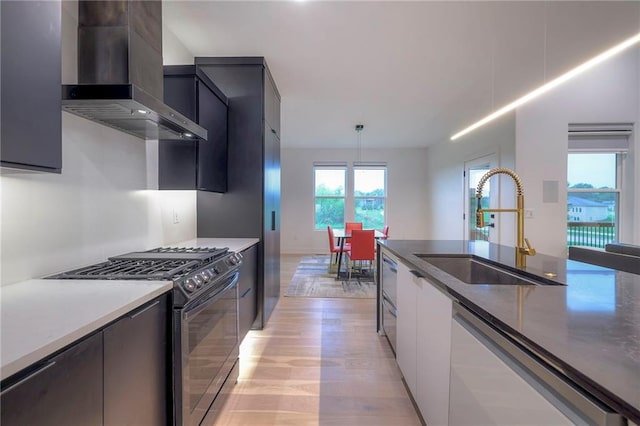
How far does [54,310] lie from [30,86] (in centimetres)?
76

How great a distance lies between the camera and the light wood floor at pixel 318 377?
1.69 meters

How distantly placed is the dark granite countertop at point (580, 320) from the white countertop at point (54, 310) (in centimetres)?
118

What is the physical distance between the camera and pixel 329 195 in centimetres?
752

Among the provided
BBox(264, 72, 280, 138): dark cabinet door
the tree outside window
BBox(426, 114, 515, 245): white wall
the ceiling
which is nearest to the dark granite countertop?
the ceiling

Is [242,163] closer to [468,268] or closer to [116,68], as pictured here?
[116,68]

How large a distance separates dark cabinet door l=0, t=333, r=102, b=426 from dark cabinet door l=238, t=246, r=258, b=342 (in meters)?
1.37

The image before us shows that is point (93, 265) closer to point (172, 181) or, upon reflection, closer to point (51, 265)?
point (51, 265)

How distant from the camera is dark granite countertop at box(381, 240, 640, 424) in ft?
1.67

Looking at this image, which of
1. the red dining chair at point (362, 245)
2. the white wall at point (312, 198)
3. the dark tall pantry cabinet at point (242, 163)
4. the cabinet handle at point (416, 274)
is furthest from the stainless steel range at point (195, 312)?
the white wall at point (312, 198)

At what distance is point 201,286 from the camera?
141cm

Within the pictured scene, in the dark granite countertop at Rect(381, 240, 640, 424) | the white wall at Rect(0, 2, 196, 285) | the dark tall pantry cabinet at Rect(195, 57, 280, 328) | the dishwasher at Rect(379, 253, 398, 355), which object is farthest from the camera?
the dark tall pantry cabinet at Rect(195, 57, 280, 328)

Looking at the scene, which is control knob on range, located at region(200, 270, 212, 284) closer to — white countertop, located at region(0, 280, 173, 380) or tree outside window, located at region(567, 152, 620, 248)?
white countertop, located at region(0, 280, 173, 380)

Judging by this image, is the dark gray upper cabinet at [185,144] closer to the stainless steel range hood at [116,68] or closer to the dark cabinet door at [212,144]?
the dark cabinet door at [212,144]

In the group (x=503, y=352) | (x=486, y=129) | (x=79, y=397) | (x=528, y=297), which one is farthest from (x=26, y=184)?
(x=486, y=129)
